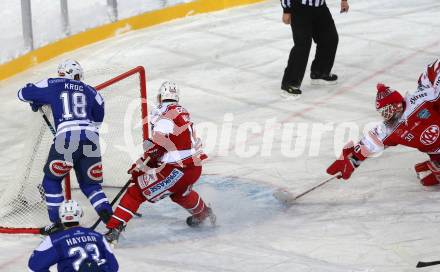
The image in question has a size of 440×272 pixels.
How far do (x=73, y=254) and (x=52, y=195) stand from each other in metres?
1.43

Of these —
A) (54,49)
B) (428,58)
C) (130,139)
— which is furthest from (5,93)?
(428,58)

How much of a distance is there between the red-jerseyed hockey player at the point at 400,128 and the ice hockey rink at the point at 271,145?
0.92ft

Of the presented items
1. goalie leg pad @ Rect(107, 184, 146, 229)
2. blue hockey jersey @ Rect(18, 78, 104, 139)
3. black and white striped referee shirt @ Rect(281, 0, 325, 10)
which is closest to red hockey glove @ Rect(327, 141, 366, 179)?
goalie leg pad @ Rect(107, 184, 146, 229)

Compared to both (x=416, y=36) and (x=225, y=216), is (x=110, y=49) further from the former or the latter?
(x=225, y=216)

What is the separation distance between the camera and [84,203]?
5.95 m

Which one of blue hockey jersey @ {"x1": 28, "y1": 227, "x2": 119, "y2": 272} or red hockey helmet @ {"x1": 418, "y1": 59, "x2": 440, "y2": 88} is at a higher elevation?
red hockey helmet @ {"x1": 418, "y1": 59, "x2": 440, "y2": 88}

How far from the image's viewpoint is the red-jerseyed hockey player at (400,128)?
18.2 feet

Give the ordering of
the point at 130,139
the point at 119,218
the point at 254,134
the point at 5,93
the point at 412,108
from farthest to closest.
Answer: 1. the point at 5,93
2. the point at 254,134
3. the point at 130,139
4. the point at 412,108
5. the point at 119,218

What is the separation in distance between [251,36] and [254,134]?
7.22 ft

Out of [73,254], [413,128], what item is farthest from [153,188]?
[413,128]

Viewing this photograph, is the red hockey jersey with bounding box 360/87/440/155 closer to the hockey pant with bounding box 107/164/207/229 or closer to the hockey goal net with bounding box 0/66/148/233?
the hockey pant with bounding box 107/164/207/229

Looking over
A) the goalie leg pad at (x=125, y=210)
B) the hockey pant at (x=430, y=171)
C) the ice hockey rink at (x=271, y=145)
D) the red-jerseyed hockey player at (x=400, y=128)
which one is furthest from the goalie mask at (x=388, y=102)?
the goalie leg pad at (x=125, y=210)

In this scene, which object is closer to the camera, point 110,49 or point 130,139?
point 130,139

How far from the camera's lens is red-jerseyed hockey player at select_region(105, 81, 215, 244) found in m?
5.24
